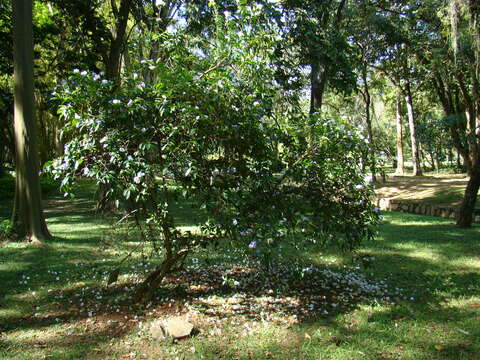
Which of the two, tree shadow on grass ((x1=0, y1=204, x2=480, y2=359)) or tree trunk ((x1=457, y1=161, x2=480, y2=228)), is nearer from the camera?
tree shadow on grass ((x1=0, y1=204, x2=480, y2=359))

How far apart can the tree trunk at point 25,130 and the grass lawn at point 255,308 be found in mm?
1073

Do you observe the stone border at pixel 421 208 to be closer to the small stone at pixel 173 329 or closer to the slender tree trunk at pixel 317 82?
the slender tree trunk at pixel 317 82

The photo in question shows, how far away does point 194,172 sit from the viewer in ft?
11.0

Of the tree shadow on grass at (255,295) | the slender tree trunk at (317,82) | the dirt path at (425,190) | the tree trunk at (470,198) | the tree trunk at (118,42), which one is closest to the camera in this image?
the tree shadow on grass at (255,295)

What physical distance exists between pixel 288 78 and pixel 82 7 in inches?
256

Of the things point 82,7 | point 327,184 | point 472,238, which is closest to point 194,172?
point 327,184

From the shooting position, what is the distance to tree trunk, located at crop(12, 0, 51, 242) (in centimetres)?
730

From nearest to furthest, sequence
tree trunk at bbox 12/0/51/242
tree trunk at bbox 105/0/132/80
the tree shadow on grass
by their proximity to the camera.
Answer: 1. the tree shadow on grass
2. tree trunk at bbox 12/0/51/242
3. tree trunk at bbox 105/0/132/80

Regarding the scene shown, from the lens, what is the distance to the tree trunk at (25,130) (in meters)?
7.30

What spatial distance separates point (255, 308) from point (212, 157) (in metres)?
1.69

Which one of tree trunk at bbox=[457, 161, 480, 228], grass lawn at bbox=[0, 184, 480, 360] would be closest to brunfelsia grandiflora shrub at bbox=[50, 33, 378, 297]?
grass lawn at bbox=[0, 184, 480, 360]

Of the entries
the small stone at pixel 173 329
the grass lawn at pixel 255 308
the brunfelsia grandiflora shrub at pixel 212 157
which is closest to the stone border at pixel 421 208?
the grass lawn at pixel 255 308

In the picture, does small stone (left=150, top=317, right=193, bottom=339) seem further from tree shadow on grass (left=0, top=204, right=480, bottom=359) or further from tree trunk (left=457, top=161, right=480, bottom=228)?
tree trunk (left=457, top=161, right=480, bottom=228)

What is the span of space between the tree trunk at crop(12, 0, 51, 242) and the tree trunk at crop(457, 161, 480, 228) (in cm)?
882
